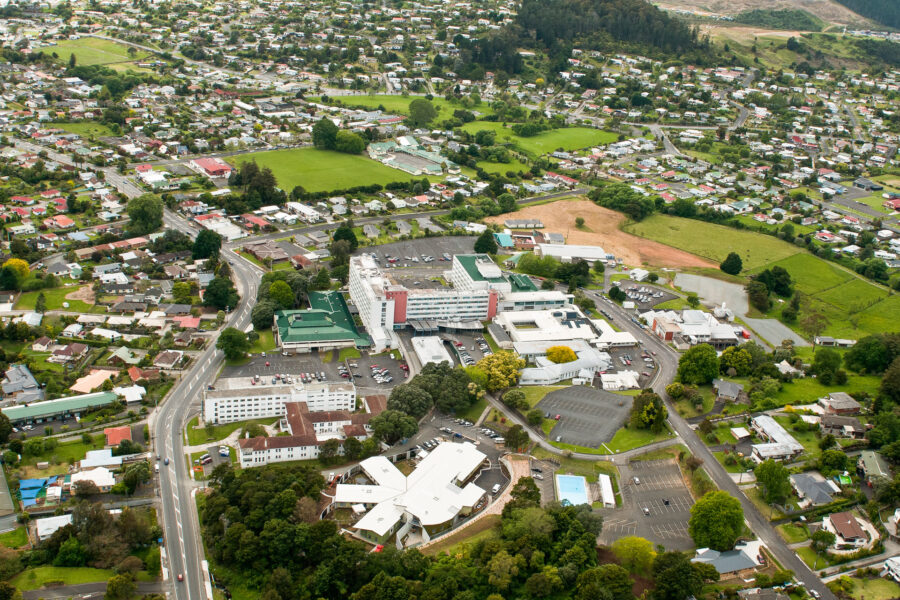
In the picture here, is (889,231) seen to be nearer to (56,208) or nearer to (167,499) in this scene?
(167,499)

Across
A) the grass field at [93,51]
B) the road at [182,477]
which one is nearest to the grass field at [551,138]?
the road at [182,477]

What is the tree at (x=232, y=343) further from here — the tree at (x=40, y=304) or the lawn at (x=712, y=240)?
the lawn at (x=712, y=240)

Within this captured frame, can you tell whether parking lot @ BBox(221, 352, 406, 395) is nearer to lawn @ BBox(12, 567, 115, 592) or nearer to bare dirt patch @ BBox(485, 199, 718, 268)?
lawn @ BBox(12, 567, 115, 592)

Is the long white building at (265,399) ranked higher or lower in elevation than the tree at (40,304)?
higher

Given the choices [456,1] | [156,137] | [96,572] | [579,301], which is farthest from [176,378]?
[456,1]

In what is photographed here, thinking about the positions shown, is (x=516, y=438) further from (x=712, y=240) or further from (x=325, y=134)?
(x=325, y=134)

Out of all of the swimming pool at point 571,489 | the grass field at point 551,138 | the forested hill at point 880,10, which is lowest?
the grass field at point 551,138
